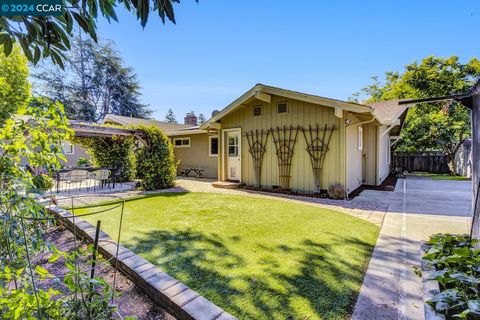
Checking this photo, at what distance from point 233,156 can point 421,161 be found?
1448 centimetres

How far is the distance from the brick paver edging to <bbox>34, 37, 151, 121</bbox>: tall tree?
31.5 meters

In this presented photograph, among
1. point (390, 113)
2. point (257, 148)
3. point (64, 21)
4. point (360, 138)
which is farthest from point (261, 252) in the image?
point (390, 113)

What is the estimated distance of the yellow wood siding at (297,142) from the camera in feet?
24.4

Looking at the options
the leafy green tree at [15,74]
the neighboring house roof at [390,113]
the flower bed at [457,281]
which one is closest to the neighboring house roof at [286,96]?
the neighboring house roof at [390,113]

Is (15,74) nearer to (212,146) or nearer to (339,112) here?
(212,146)

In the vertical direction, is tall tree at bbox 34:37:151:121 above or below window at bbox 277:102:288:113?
above

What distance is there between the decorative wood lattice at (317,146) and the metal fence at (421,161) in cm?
1254

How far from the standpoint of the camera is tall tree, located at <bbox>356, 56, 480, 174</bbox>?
46.4ft

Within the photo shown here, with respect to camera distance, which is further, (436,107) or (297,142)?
(436,107)

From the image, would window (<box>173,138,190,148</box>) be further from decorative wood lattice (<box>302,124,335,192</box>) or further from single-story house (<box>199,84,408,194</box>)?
decorative wood lattice (<box>302,124,335,192</box>)

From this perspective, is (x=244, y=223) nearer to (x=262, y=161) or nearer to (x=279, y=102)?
(x=262, y=161)

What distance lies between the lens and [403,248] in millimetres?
3594

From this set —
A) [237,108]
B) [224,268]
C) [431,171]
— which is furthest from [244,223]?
[431,171]

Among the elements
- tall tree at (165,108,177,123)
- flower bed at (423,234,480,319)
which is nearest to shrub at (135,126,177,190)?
flower bed at (423,234,480,319)
